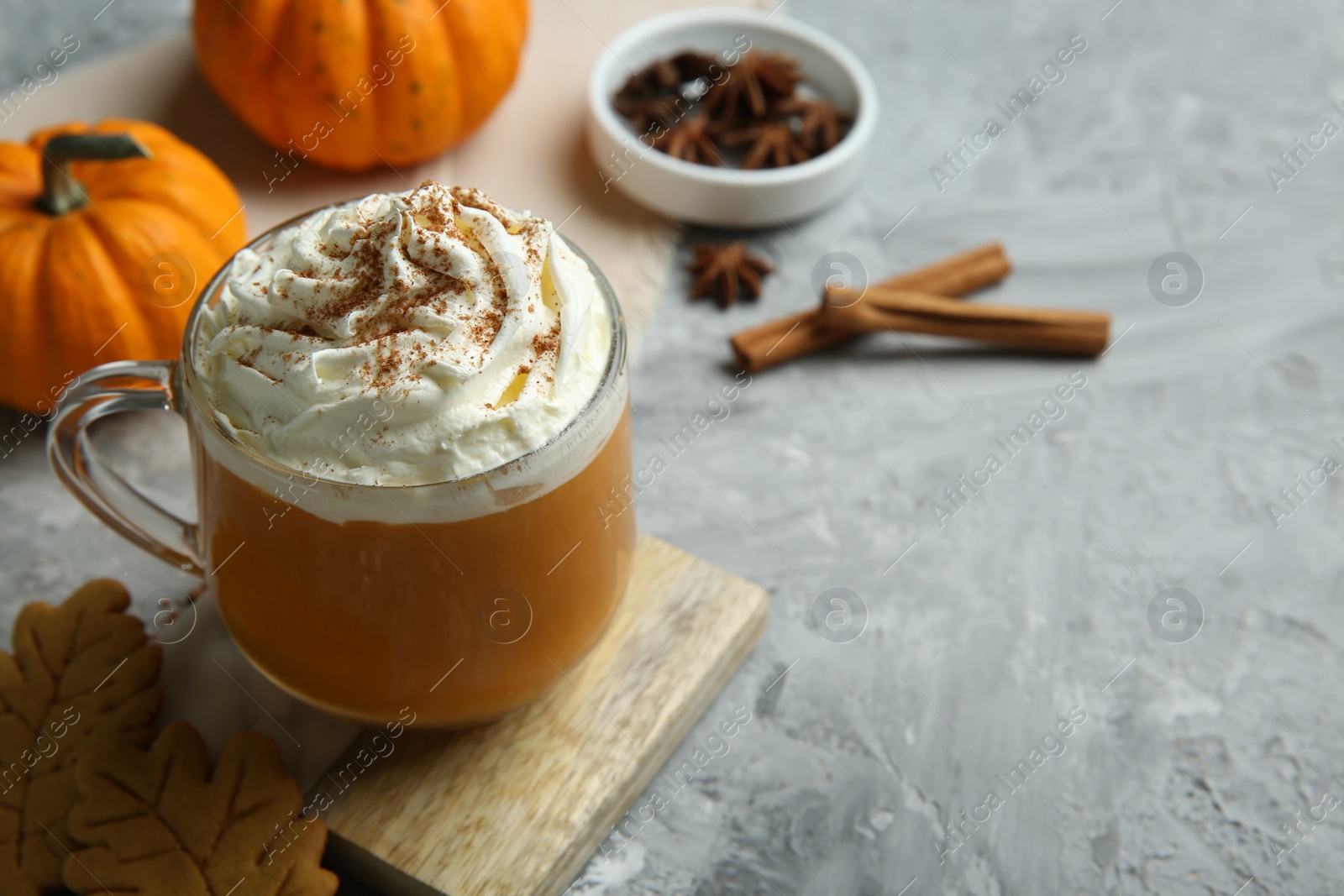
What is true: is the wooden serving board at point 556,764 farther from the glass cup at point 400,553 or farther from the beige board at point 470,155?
the beige board at point 470,155

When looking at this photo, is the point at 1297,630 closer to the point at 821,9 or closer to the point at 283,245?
the point at 283,245

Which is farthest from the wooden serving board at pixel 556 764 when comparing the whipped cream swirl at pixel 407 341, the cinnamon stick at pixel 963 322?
the cinnamon stick at pixel 963 322

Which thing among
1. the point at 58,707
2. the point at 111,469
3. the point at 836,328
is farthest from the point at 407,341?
the point at 836,328

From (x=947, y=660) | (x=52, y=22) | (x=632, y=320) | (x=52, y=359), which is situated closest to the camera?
(x=947, y=660)

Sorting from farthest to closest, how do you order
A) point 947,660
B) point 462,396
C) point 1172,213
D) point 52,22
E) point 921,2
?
point 921,2, point 52,22, point 1172,213, point 947,660, point 462,396

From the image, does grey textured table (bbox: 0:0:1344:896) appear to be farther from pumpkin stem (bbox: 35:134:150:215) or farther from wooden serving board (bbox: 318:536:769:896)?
pumpkin stem (bbox: 35:134:150:215)

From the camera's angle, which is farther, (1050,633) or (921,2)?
(921,2)

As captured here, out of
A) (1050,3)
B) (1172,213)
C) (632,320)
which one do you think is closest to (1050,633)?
(632,320)

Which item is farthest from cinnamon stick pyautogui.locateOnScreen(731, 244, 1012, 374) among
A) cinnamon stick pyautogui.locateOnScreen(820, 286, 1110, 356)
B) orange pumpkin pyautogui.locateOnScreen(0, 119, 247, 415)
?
orange pumpkin pyautogui.locateOnScreen(0, 119, 247, 415)
